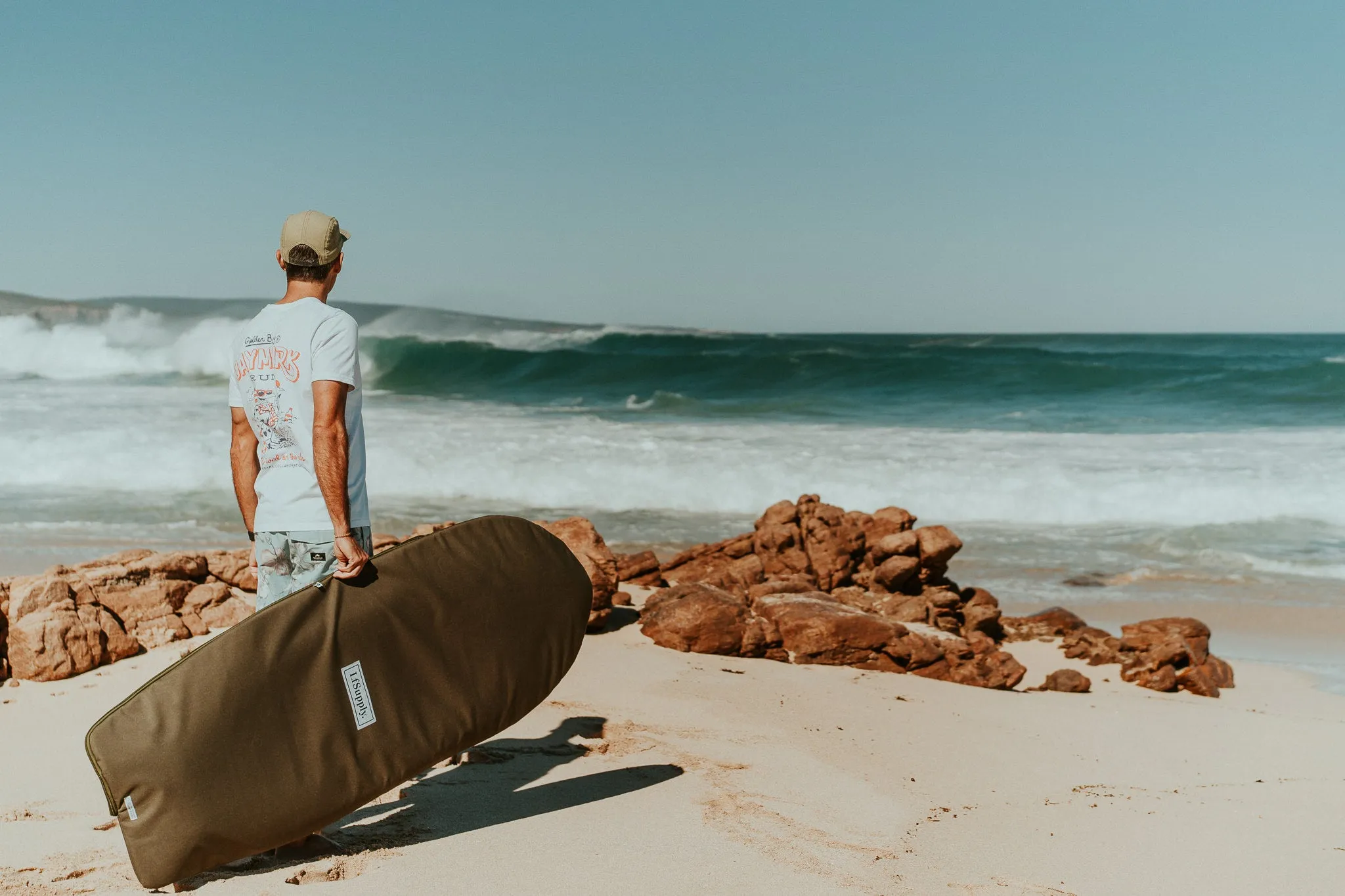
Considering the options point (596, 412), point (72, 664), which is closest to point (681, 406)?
point (596, 412)

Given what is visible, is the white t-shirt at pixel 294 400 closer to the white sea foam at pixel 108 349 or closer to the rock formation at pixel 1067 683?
the rock formation at pixel 1067 683

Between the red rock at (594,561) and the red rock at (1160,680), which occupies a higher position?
the red rock at (594,561)

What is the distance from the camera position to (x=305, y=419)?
2783mm

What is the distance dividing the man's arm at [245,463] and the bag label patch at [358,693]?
1.50 feet

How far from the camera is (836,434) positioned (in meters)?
17.9

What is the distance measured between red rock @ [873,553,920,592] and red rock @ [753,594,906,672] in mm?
1081

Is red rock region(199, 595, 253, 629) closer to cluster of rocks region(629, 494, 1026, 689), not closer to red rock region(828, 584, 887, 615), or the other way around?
cluster of rocks region(629, 494, 1026, 689)

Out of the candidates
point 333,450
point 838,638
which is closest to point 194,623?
point 333,450

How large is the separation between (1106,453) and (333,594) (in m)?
14.2

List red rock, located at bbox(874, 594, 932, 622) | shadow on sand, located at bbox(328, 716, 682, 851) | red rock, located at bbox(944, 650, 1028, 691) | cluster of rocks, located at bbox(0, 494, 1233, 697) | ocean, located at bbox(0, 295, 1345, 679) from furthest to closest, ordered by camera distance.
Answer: ocean, located at bbox(0, 295, 1345, 679), red rock, located at bbox(874, 594, 932, 622), red rock, located at bbox(944, 650, 1028, 691), cluster of rocks, located at bbox(0, 494, 1233, 697), shadow on sand, located at bbox(328, 716, 682, 851)

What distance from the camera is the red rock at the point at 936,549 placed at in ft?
22.7

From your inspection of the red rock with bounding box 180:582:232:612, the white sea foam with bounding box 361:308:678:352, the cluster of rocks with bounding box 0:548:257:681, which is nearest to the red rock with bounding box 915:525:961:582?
the cluster of rocks with bounding box 0:548:257:681

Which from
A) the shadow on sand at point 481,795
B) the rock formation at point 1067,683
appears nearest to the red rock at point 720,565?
the rock formation at point 1067,683

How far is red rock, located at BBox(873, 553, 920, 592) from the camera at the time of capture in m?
6.87
